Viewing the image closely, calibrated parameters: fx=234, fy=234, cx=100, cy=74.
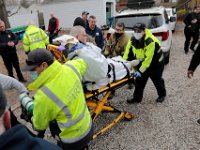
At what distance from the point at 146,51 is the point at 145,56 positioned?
0.33ft

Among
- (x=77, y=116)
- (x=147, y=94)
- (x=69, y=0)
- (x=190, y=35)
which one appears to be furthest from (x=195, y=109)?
(x=69, y=0)

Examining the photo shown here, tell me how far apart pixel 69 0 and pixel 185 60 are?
17622 mm

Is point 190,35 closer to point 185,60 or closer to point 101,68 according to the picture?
point 185,60

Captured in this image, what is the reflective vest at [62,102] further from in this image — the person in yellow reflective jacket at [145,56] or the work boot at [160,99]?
the work boot at [160,99]

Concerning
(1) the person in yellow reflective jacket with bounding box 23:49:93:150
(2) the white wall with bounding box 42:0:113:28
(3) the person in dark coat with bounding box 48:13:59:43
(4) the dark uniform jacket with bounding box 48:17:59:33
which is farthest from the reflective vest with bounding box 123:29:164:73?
(2) the white wall with bounding box 42:0:113:28

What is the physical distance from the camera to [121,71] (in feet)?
12.0

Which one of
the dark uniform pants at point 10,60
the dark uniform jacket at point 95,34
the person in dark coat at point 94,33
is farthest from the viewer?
the dark uniform pants at point 10,60

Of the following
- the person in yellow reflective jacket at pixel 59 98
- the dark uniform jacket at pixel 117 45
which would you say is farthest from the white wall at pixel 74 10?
the person in yellow reflective jacket at pixel 59 98

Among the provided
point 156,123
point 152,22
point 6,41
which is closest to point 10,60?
point 6,41

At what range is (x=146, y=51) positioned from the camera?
417cm

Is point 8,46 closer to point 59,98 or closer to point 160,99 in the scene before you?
point 160,99

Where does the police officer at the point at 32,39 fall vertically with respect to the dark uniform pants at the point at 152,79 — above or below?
above

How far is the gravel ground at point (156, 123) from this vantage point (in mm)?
3562

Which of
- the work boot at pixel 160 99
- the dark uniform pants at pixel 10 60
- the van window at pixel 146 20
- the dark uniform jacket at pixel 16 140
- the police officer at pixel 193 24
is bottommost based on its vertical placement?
the work boot at pixel 160 99
